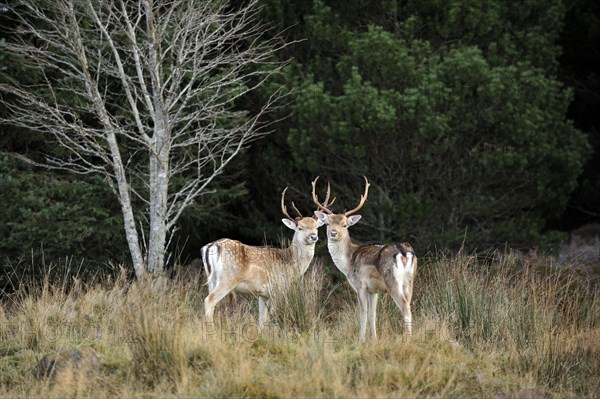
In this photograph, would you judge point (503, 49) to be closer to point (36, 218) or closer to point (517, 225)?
point (517, 225)

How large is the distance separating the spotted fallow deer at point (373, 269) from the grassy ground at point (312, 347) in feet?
0.74

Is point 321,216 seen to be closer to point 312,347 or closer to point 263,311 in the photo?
point 263,311

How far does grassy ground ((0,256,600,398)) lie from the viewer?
717cm

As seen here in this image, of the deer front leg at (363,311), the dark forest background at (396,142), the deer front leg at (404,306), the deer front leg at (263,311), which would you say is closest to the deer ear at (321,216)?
the deer front leg at (263,311)

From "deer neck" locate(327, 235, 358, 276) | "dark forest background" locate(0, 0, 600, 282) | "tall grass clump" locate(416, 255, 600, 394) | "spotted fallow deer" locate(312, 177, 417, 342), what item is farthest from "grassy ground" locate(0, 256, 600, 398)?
"dark forest background" locate(0, 0, 600, 282)

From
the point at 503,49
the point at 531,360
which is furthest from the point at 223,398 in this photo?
the point at 503,49

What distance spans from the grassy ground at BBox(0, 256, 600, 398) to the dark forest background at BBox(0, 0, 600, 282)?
13.2ft

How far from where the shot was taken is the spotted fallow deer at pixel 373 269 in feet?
29.3

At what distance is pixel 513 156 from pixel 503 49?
2.22 meters

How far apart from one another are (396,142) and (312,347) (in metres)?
7.57

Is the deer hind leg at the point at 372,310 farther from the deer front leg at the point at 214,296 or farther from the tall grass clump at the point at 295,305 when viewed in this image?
the deer front leg at the point at 214,296

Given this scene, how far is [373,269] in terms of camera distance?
9273mm

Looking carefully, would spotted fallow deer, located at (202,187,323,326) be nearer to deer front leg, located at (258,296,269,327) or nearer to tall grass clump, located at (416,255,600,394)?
deer front leg, located at (258,296,269,327)

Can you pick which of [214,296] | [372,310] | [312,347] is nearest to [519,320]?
[372,310]
